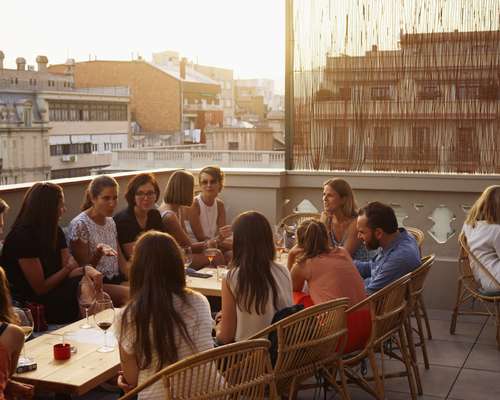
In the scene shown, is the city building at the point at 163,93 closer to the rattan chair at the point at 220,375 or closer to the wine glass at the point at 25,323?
the wine glass at the point at 25,323

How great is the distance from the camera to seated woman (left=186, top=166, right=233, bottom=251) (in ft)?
17.5

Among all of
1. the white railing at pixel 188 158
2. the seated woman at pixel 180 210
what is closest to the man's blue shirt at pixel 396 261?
the seated woman at pixel 180 210

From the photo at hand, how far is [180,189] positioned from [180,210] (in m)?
0.24

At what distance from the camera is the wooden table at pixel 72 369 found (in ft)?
7.42

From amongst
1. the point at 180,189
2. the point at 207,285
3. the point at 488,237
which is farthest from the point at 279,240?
the point at 488,237

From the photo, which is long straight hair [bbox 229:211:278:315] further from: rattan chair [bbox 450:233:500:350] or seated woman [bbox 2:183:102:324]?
rattan chair [bbox 450:233:500:350]

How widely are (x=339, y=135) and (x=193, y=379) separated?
13.7 feet

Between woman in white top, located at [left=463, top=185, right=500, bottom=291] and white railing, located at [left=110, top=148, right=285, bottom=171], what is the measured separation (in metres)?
6.29

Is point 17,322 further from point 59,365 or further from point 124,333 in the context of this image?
point 124,333

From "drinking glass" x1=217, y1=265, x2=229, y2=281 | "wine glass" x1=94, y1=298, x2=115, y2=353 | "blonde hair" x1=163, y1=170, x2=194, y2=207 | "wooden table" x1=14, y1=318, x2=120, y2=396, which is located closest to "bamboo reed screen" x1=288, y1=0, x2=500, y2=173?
"blonde hair" x1=163, y1=170, x2=194, y2=207

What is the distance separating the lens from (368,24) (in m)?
5.69

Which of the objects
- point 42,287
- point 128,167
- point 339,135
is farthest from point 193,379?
point 128,167

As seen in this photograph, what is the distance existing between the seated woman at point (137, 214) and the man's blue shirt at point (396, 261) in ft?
5.66

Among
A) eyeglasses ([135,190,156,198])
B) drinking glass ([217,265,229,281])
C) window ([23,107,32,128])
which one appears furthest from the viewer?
window ([23,107,32,128])
